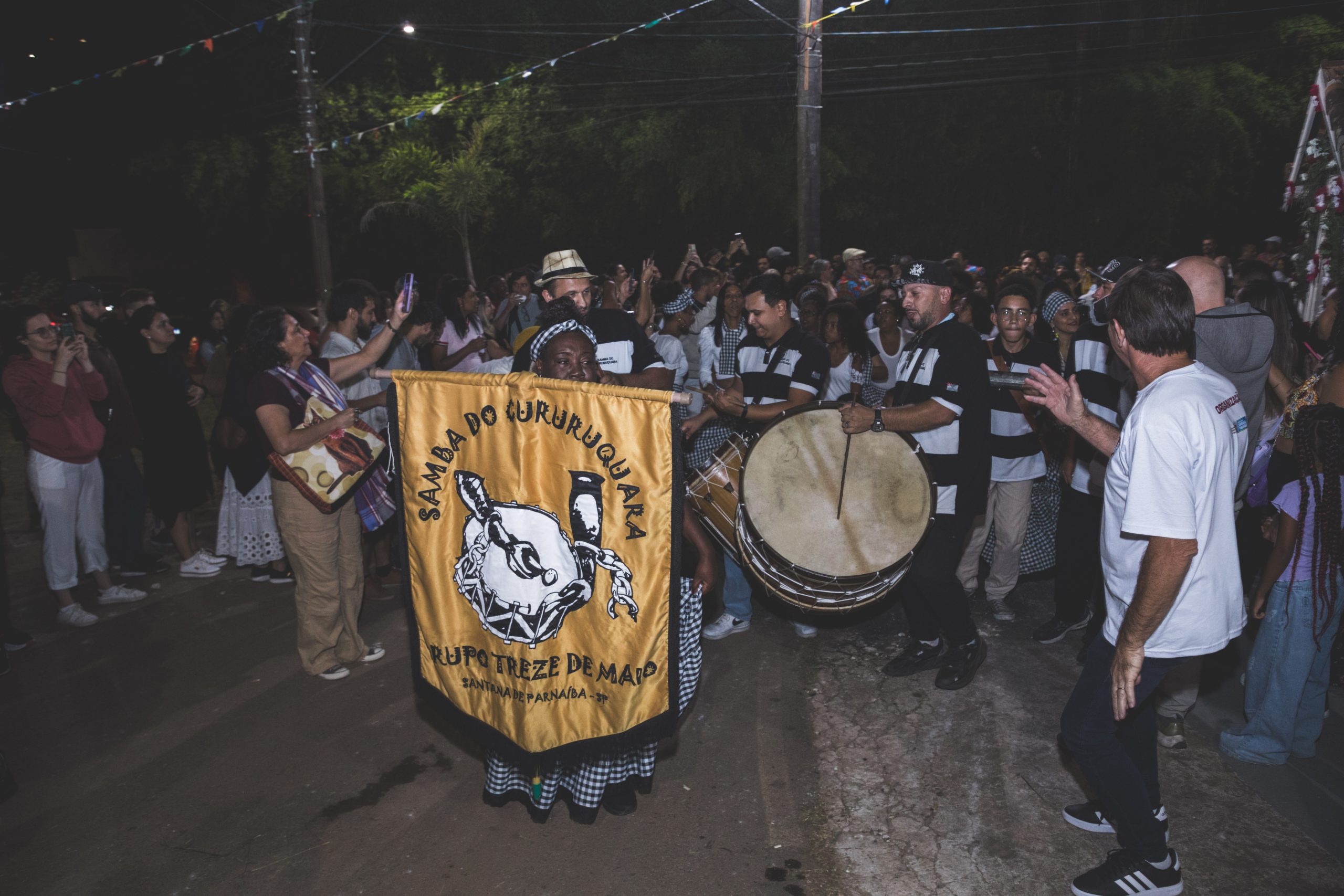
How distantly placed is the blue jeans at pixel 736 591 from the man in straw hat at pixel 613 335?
3.79ft

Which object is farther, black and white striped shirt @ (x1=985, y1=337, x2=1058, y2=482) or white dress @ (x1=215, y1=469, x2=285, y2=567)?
white dress @ (x1=215, y1=469, x2=285, y2=567)

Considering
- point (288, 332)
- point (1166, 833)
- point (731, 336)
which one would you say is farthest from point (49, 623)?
point (1166, 833)

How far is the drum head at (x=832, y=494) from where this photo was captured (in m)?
4.22

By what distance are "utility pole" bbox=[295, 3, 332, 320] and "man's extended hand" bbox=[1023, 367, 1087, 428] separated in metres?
12.6

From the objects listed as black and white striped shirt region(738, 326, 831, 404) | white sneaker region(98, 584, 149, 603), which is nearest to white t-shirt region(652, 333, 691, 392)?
black and white striped shirt region(738, 326, 831, 404)

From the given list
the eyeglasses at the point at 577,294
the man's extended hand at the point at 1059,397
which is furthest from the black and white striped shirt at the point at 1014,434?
the eyeglasses at the point at 577,294

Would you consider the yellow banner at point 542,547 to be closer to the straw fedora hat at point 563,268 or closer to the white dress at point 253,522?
the straw fedora hat at point 563,268

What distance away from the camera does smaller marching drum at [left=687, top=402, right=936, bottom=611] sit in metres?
4.22

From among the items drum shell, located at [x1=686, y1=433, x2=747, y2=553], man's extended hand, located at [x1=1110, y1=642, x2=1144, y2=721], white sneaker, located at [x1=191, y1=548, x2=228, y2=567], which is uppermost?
drum shell, located at [x1=686, y1=433, x2=747, y2=553]

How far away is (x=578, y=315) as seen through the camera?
15.9 feet

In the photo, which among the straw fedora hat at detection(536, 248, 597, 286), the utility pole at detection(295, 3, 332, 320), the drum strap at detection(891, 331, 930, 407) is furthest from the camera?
the utility pole at detection(295, 3, 332, 320)

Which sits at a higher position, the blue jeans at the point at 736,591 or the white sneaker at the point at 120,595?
the blue jeans at the point at 736,591

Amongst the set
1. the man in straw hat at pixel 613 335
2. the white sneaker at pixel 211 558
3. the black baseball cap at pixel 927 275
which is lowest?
the white sneaker at pixel 211 558

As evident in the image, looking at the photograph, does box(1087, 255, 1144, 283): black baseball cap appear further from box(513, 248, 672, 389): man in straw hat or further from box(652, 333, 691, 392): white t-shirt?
box(652, 333, 691, 392): white t-shirt
